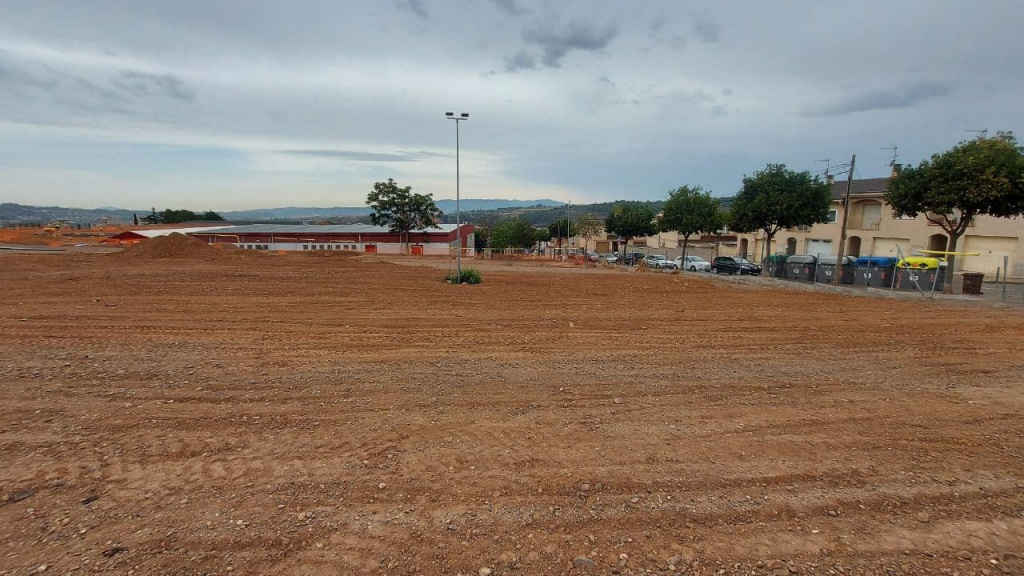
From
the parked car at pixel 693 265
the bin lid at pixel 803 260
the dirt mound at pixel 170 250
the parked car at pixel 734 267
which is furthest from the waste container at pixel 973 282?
the dirt mound at pixel 170 250

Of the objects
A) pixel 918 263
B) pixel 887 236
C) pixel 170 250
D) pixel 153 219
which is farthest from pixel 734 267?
pixel 153 219

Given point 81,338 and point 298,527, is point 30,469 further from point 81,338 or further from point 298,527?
point 81,338

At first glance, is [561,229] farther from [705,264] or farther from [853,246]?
[853,246]

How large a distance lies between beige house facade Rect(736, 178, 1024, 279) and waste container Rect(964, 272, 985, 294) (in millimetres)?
7692

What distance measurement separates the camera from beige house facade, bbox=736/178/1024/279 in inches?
1249

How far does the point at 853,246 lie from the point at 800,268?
690 inches

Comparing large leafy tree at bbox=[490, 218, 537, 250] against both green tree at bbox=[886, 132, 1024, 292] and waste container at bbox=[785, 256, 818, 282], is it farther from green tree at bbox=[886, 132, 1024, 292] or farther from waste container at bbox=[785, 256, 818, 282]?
green tree at bbox=[886, 132, 1024, 292]

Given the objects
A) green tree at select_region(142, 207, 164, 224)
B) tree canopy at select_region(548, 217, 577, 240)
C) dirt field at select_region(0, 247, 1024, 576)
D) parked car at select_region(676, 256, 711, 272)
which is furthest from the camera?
green tree at select_region(142, 207, 164, 224)

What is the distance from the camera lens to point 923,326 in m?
12.5

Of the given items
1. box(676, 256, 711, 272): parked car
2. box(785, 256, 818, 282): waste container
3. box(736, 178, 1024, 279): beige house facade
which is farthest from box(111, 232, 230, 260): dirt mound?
box(736, 178, 1024, 279): beige house facade

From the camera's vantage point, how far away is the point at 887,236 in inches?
1502

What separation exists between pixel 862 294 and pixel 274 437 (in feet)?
76.1

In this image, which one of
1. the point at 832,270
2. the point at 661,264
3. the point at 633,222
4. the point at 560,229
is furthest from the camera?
the point at 560,229

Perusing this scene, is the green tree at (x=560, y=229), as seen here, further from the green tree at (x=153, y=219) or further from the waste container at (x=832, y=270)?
the green tree at (x=153, y=219)
